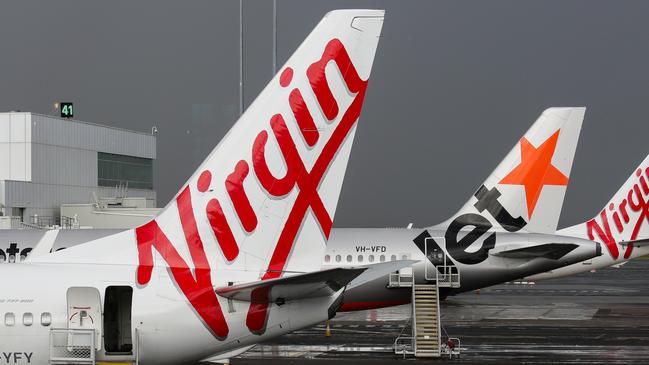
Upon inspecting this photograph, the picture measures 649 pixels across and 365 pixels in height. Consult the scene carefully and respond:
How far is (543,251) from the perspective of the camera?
39.2 meters

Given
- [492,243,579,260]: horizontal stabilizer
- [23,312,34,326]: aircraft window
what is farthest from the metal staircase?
[23,312,34,326]: aircraft window

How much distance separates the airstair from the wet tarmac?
672 mm

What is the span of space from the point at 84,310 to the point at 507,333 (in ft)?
82.5

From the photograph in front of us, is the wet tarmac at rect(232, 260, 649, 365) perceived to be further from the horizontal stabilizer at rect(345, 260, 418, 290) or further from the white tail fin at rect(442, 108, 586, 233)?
the horizontal stabilizer at rect(345, 260, 418, 290)

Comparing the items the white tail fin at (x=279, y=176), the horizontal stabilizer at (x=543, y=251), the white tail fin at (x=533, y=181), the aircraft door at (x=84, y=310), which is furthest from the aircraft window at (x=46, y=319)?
the white tail fin at (x=533, y=181)

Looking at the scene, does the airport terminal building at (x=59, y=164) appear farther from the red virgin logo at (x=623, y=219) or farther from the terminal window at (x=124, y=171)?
the red virgin logo at (x=623, y=219)

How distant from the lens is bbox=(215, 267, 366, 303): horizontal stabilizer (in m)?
14.4

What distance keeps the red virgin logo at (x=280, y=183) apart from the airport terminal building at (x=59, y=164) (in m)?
58.1

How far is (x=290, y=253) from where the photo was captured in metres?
16.2

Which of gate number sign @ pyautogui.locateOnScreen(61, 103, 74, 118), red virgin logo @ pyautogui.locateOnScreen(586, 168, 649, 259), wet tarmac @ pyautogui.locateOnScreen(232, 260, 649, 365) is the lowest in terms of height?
wet tarmac @ pyautogui.locateOnScreen(232, 260, 649, 365)

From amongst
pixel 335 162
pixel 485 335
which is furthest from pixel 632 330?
pixel 335 162

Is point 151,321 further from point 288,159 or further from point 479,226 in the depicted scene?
point 479,226

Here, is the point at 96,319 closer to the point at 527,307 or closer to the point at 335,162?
the point at 335,162

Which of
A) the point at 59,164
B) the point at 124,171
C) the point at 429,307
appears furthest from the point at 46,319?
the point at 124,171
